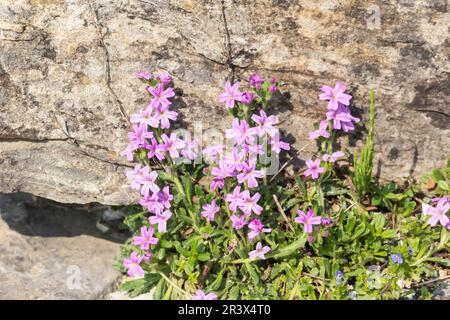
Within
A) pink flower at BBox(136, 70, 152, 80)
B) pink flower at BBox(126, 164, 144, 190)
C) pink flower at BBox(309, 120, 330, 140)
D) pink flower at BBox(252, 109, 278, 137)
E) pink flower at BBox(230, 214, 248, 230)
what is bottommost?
pink flower at BBox(230, 214, 248, 230)

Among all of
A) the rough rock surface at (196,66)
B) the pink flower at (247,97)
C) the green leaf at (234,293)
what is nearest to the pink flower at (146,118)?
the rough rock surface at (196,66)

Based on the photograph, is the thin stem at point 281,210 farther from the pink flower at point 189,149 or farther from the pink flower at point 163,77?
the pink flower at point 163,77

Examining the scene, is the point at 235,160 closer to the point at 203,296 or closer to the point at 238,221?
the point at 238,221

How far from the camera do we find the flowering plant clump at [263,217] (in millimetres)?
4289

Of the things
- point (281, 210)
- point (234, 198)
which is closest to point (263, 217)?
point (281, 210)

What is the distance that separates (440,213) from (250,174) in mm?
1478

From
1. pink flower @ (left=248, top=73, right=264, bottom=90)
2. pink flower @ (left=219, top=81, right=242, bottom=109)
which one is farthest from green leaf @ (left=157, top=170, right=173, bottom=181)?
pink flower @ (left=248, top=73, right=264, bottom=90)

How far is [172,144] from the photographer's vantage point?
4.41 metres

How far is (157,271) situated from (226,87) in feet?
5.47

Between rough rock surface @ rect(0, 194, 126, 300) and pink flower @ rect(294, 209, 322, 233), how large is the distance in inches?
73.1

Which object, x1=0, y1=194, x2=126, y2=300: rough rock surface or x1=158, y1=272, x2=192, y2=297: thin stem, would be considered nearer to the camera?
x1=158, y1=272, x2=192, y2=297: thin stem

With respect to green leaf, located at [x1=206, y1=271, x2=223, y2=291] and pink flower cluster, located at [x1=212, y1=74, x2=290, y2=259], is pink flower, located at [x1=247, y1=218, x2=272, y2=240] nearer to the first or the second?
pink flower cluster, located at [x1=212, y1=74, x2=290, y2=259]

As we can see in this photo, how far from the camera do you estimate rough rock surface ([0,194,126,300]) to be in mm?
4918

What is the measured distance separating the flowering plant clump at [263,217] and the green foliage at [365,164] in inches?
1.2
